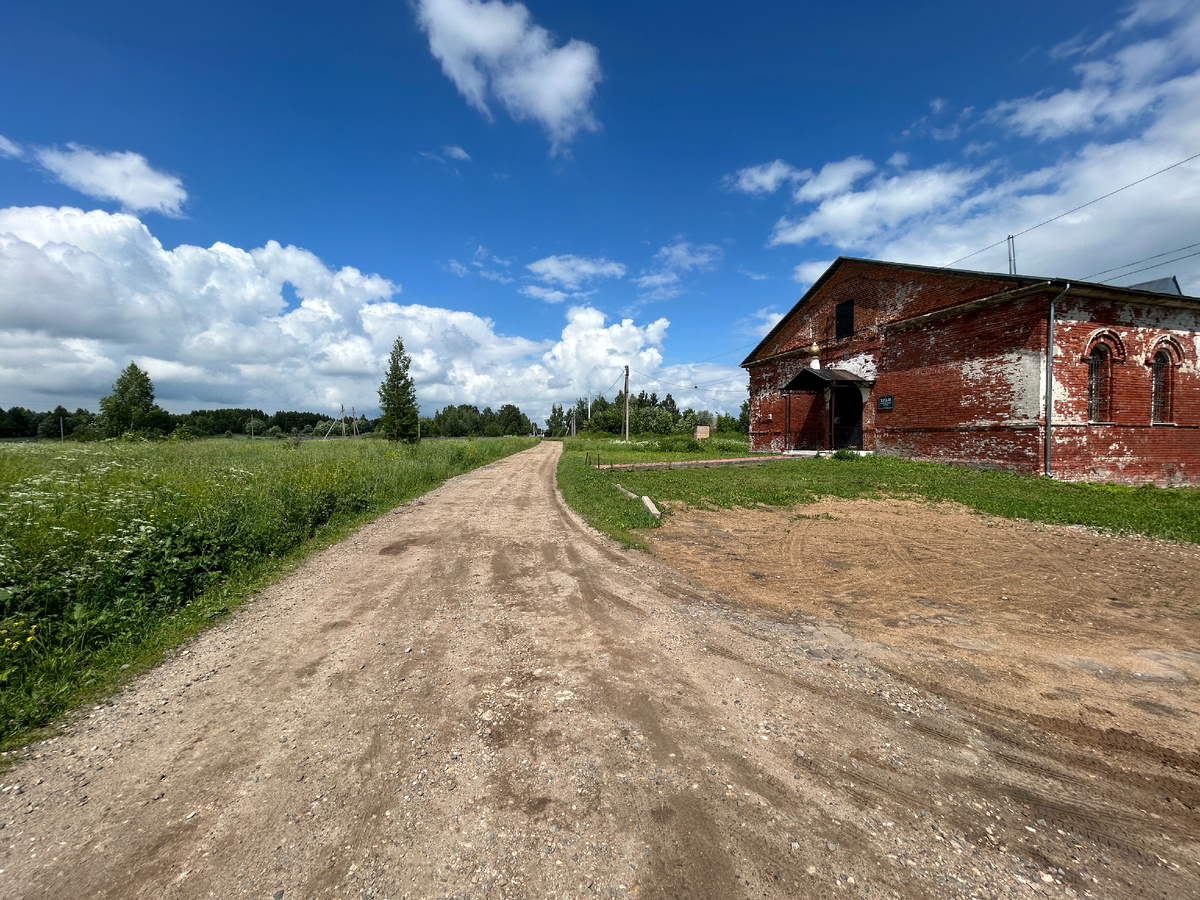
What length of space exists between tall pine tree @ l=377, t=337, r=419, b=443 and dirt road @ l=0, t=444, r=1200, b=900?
86.4ft

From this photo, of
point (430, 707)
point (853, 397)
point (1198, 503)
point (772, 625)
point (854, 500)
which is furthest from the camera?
point (853, 397)

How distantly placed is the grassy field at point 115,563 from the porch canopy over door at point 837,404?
65.9 ft

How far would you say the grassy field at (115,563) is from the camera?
12.2 ft

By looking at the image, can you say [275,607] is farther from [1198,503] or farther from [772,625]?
[1198,503]

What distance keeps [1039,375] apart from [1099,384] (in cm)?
291

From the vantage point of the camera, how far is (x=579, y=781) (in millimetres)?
2586

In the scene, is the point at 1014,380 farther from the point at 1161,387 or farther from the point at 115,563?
the point at 115,563

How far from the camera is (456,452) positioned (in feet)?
79.3

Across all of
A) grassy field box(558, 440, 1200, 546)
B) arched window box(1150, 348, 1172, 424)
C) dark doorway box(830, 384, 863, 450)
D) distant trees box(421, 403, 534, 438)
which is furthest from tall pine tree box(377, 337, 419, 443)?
distant trees box(421, 403, 534, 438)

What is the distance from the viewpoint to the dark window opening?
2169 cm

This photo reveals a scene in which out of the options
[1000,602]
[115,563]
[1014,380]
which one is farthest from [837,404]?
[115,563]

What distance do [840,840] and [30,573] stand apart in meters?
6.92

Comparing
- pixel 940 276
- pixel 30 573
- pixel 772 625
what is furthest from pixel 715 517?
pixel 940 276

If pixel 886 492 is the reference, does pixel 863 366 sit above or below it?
above
